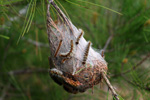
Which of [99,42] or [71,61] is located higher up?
[71,61]

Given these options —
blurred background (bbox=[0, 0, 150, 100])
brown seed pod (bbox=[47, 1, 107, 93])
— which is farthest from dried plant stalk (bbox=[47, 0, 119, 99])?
blurred background (bbox=[0, 0, 150, 100])

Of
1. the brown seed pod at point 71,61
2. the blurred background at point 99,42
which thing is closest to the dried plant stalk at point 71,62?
the brown seed pod at point 71,61

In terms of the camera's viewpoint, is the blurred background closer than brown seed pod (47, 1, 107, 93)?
No

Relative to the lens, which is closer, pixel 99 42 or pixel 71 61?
pixel 71 61

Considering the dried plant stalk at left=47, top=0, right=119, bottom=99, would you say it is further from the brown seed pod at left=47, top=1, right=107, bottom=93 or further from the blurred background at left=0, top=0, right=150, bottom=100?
the blurred background at left=0, top=0, right=150, bottom=100

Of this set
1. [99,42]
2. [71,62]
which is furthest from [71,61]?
[99,42]

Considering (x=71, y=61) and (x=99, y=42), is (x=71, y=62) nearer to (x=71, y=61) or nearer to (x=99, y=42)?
(x=71, y=61)

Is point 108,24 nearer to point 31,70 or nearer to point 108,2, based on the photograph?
point 108,2

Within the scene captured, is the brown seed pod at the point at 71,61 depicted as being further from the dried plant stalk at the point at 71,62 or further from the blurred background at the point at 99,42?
the blurred background at the point at 99,42

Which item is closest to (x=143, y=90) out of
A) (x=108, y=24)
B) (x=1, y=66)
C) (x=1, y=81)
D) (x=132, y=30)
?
(x=132, y=30)
